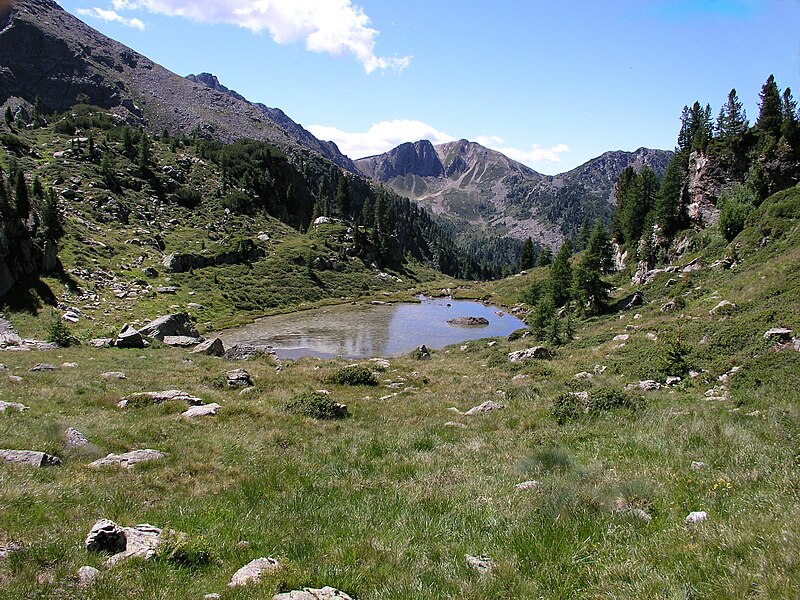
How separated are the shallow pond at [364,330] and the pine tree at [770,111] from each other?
44.2 m

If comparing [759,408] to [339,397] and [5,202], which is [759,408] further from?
[5,202]

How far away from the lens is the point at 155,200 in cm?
9681

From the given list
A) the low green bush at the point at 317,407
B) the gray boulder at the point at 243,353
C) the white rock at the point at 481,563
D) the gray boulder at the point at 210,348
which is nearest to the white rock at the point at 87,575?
the white rock at the point at 481,563

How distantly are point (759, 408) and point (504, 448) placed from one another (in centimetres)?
751

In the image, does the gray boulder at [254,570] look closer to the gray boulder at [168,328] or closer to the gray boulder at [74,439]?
the gray boulder at [74,439]

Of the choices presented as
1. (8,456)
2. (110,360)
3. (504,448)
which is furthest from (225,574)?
(110,360)

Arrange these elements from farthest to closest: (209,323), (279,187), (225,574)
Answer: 1. (279,187)
2. (209,323)
3. (225,574)

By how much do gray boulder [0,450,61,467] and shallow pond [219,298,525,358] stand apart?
36.3m

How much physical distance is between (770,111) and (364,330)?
6914 centimetres

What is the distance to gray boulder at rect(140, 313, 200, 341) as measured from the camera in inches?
1561

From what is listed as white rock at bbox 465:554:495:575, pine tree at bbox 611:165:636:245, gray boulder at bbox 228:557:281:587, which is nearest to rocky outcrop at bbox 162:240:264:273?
gray boulder at bbox 228:557:281:587

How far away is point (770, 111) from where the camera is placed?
67125 mm

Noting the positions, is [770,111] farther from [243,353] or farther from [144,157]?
[144,157]

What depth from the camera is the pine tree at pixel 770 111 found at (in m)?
63.0
